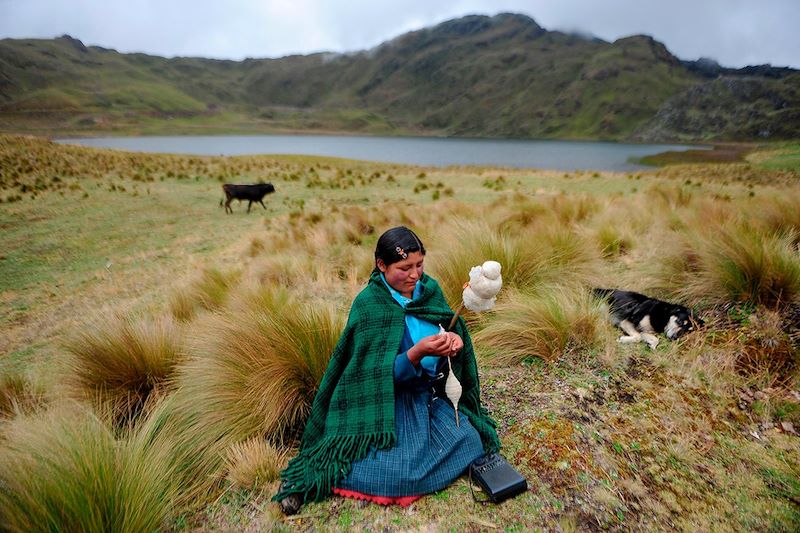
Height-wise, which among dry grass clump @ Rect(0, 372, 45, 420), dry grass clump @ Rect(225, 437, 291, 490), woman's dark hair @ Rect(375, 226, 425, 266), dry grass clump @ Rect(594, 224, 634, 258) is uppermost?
woman's dark hair @ Rect(375, 226, 425, 266)

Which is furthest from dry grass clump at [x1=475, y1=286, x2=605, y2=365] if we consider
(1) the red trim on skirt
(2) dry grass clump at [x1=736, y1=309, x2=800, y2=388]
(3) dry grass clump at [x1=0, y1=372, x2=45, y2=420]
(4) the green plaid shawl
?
(3) dry grass clump at [x1=0, y1=372, x2=45, y2=420]

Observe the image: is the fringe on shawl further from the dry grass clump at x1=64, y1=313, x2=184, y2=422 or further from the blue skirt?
the dry grass clump at x1=64, y1=313, x2=184, y2=422

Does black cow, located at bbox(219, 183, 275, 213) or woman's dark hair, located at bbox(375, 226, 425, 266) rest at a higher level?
woman's dark hair, located at bbox(375, 226, 425, 266)

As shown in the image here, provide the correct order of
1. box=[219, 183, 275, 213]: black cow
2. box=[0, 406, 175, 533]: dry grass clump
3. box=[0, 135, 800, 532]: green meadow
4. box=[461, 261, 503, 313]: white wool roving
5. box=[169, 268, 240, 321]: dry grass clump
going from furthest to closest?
box=[219, 183, 275, 213]: black cow, box=[169, 268, 240, 321]: dry grass clump, box=[0, 135, 800, 532]: green meadow, box=[461, 261, 503, 313]: white wool roving, box=[0, 406, 175, 533]: dry grass clump

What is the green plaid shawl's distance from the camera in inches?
82.0

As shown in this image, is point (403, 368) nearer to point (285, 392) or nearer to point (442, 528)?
point (442, 528)

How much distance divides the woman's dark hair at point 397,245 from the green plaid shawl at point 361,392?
165 mm

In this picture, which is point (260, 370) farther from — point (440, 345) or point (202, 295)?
point (202, 295)

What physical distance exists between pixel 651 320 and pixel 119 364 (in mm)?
4496

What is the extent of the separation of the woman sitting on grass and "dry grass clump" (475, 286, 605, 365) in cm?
139

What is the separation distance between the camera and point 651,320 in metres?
3.66

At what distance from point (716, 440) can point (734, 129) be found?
148421mm

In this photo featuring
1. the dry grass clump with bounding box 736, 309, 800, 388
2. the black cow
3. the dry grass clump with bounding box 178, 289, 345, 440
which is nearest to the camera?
the dry grass clump with bounding box 178, 289, 345, 440

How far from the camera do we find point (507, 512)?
2.03 metres
